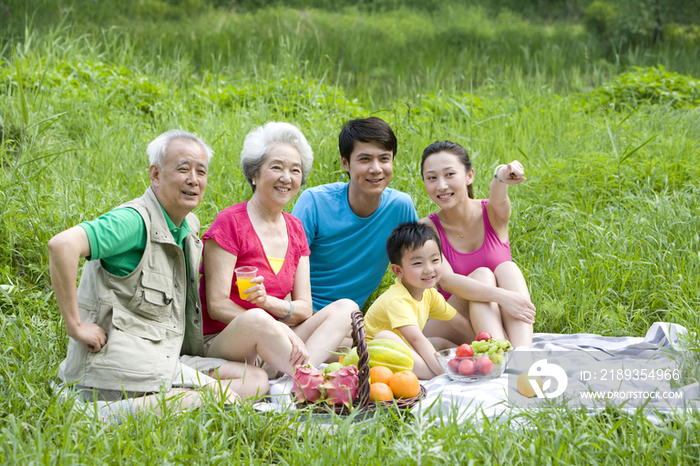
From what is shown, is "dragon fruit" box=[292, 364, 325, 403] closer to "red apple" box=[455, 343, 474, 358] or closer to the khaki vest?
the khaki vest

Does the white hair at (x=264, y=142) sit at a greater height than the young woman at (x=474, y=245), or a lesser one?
greater

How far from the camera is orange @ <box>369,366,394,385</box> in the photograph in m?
2.45

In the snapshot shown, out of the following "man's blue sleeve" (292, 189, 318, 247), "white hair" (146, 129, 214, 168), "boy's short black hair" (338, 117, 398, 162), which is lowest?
"man's blue sleeve" (292, 189, 318, 247)

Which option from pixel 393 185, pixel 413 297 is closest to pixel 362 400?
pixel 413 297

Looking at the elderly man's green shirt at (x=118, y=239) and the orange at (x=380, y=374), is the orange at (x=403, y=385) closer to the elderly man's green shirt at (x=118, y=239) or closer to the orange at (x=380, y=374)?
the orange at (x=380, y=374)

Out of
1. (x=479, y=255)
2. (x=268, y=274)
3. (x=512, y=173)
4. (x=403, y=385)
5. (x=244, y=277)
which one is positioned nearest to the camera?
(x=403, y=385)

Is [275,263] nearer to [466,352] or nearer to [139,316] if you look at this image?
[139,316]

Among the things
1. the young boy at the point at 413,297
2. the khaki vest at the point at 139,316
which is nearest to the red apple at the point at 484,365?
the young boy at the point at 413,297

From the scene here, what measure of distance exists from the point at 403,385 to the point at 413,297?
2.37ft

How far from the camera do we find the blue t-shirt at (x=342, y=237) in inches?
130

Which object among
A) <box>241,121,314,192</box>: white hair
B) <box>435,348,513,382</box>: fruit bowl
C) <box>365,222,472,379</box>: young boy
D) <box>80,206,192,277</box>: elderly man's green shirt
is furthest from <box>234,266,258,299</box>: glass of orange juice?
<box>435,348,513,382</box>: fruit bowl

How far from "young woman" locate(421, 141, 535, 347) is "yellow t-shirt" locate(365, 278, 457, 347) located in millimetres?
122

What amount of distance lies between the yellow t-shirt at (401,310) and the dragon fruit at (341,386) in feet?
2.01

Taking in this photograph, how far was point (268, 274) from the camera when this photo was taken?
2.85 metres
